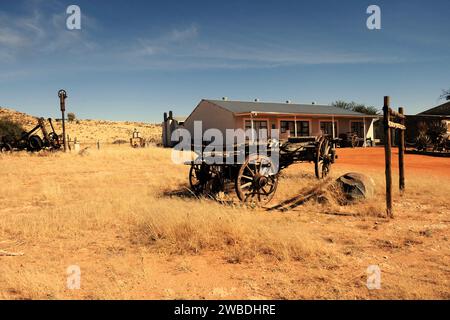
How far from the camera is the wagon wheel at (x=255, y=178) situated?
7.61m

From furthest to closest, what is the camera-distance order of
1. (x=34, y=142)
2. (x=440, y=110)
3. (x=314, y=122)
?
(x=440, y=110) → (x=314, y=122) → (x=34, y=142)

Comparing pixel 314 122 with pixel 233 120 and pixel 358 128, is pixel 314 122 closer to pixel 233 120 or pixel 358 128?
pixel 358 128

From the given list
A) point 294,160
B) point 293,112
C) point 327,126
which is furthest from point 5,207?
point 327,126

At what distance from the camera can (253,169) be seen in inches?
313

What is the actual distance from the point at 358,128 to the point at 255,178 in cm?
2712

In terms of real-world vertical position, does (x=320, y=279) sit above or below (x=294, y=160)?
below

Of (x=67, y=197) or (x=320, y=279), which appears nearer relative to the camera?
(x=320, y=279)

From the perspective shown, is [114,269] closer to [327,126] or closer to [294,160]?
[294,160]

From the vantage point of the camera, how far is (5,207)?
849 cm

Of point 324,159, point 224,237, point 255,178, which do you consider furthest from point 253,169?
point 324,159

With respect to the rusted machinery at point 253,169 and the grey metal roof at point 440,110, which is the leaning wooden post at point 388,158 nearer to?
the rusted machinery at point 253,169

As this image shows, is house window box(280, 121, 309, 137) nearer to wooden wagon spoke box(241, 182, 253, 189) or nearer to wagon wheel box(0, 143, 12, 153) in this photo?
wagon wheel box(0, 143, 12, 153)

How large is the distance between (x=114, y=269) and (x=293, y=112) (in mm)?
24677

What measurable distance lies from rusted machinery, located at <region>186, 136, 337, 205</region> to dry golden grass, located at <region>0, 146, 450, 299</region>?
0.65m
